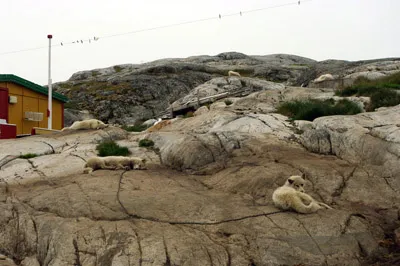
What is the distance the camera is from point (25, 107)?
97.0 ft

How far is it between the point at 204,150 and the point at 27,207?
629cm

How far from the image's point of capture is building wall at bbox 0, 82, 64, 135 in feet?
92.9

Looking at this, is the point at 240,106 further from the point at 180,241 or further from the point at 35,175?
the point at 180,241

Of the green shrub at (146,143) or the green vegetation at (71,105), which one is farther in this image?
the green vegetation at (71,105)

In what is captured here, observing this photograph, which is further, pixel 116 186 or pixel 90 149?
pixel 90 149

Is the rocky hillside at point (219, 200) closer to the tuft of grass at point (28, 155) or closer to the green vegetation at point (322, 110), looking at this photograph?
the tuft of grass at point (28, 155)

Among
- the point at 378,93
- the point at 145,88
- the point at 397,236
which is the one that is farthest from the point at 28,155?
the point at 145,88

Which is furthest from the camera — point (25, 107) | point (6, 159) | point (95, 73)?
point (95, 73)

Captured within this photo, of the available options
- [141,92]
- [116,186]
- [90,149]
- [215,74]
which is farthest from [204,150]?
[215,74]

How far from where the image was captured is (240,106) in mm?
23688

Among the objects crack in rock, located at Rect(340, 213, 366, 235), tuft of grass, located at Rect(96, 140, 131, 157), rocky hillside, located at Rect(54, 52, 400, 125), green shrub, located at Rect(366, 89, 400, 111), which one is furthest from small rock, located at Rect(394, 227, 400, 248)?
rocky hillside, located at Rect(54, 52, 400, 125)

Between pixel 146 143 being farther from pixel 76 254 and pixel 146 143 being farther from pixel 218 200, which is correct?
pixel 76 254

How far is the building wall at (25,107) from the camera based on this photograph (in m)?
28.3

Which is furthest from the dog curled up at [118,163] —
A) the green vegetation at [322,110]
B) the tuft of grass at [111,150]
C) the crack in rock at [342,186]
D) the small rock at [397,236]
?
the small rock at [397,236]
